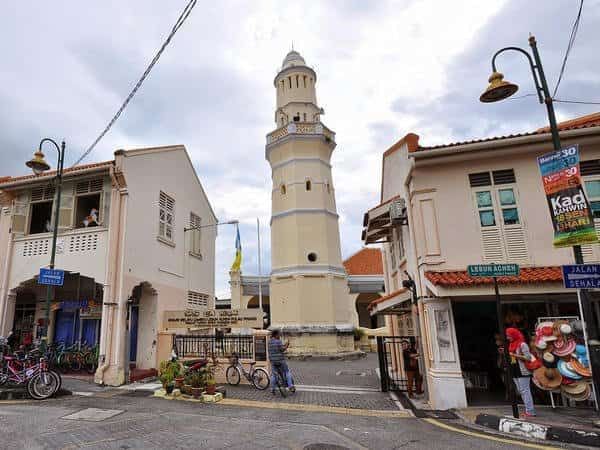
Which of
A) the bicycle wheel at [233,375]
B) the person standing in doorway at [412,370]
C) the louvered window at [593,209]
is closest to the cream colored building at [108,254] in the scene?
the bicycle wheel at [233,375]

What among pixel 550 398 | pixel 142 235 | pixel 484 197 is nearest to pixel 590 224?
pixel 484 197

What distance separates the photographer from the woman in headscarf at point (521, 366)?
7.62m

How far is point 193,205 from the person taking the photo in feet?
58.8

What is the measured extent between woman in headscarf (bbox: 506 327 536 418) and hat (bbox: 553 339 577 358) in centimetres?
108

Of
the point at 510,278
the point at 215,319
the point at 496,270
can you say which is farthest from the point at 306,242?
the point at 496,270

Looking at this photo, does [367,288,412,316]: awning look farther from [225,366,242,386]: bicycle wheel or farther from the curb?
[225,366,242,386]: bicycle wheel

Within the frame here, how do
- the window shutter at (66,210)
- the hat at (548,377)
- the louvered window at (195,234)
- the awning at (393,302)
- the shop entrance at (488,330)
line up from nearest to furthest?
the hat at (548,377)
the shop entrance at (488,330)
the awning at (393,302)
the window shutter at (66,210)
the louvered window at (195,234)

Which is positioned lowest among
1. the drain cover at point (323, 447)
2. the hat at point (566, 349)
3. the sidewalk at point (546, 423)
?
the sidewalk at point (546, 423)

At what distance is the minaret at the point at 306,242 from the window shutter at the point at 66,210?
41.4ft

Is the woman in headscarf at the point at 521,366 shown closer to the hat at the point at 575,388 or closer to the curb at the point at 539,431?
the curb at the point at 539,431

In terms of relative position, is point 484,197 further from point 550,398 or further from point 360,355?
point 360,355

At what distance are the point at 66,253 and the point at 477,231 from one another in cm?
1263

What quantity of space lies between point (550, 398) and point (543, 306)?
2.47 meters

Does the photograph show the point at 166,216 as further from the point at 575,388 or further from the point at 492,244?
the point at 575,388
